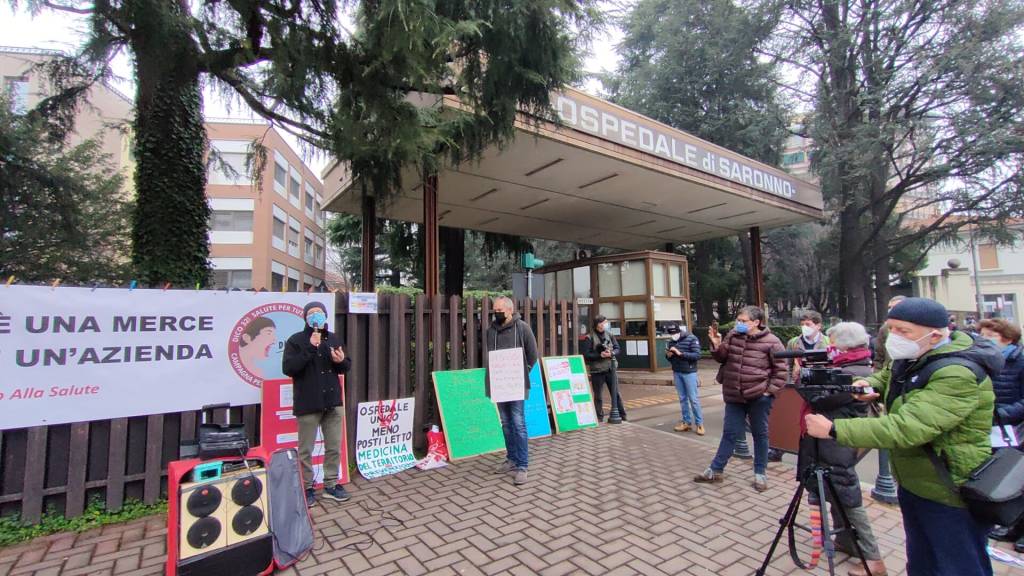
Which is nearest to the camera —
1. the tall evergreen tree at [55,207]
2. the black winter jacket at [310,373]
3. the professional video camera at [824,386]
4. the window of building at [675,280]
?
the professional video camera at [824,386]

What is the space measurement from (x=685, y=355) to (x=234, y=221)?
36325mm

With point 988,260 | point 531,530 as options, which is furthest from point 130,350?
point 988,260

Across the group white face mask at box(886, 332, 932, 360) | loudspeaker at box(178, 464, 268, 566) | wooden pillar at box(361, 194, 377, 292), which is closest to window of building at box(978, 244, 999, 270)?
wooden pillar at box(361, 194, 377, 292)

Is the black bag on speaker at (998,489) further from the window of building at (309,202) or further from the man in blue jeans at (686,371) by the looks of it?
the window of building at (309,202)

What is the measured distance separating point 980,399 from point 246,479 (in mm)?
3865

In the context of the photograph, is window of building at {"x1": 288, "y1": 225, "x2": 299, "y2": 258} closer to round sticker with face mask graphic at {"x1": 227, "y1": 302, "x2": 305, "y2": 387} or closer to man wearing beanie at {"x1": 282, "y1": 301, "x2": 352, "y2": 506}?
round sticker with face mask graphic at {"x1": 227, "y1": 302, "x2": 305, "y2": 387}

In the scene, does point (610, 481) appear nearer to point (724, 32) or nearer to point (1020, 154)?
point (1020, 154)

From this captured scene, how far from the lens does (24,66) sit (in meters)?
4.92

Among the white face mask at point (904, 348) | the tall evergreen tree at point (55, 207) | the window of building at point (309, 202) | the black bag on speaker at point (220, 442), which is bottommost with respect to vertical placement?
the black bag on speaker at point (220, 442)

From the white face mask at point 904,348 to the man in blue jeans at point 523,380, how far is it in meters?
3.18

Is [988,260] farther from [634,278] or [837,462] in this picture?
[837,462]

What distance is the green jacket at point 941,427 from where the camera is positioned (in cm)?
196

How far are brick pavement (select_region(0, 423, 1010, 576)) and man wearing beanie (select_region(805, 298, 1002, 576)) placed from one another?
1.14 metres

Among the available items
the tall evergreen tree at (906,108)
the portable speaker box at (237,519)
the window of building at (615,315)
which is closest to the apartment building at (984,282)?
the tall evergreen tree at (906,108)
